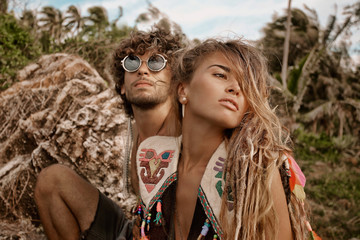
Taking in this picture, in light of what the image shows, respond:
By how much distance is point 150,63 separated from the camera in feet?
9.48

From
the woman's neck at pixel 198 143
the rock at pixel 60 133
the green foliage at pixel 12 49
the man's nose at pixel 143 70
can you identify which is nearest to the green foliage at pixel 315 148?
the rock at pixel 60 133

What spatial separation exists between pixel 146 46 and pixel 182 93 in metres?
1.25

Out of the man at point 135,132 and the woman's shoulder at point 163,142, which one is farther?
the man at point 135,132

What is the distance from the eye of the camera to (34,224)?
11.1 ft

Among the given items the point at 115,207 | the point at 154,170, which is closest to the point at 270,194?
the point at 154,170

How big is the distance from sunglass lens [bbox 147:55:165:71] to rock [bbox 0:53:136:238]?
1.09 metres

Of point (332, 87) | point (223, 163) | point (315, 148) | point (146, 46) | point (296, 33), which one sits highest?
point (296, 33)

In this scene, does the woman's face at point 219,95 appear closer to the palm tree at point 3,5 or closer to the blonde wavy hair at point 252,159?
the blonde wavy hair at point 252,159

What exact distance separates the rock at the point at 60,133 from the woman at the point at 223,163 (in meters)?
1.45

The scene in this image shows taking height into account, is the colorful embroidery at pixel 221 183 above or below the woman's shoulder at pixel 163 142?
below

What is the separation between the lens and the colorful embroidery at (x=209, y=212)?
158cm

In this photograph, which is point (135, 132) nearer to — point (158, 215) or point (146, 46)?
point (146, 46)

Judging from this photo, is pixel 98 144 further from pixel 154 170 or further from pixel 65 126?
pixel 154 170

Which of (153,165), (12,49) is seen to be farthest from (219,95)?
(12,49)
